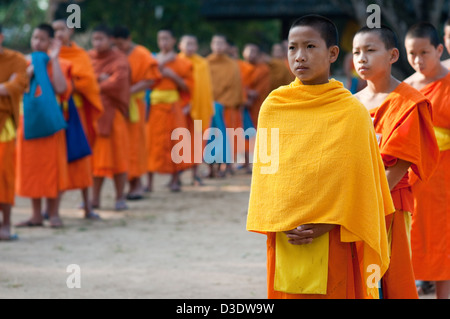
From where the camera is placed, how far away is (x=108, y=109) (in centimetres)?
955

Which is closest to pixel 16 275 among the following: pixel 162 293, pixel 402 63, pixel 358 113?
pixel 162 293

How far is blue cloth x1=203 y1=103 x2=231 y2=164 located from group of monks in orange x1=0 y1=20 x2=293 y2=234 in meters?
0.16

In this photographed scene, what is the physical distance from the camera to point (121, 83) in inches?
377

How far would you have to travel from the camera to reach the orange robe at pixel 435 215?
4.93m

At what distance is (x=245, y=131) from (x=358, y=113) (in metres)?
11.2

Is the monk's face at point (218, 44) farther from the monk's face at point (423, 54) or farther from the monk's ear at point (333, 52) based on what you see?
the monk's ear at point (333, 52)

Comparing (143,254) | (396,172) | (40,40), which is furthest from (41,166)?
(396,172)


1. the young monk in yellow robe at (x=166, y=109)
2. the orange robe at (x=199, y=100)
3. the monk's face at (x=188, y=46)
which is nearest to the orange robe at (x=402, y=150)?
the young monk in yellow robe at (x=166, y=109)

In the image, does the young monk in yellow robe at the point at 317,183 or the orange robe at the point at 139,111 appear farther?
the orange robe at the point at 139,111

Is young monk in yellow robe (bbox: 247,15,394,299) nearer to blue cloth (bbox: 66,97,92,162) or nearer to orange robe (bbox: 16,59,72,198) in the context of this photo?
orange robe (bbox: 16,59,72,198)

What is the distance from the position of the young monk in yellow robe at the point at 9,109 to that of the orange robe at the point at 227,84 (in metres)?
6.16

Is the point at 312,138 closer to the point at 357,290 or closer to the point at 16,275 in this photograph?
the point at 357,290

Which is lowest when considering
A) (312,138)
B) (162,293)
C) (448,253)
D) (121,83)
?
(162,293)

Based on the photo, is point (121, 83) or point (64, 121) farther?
point (121, 83)
